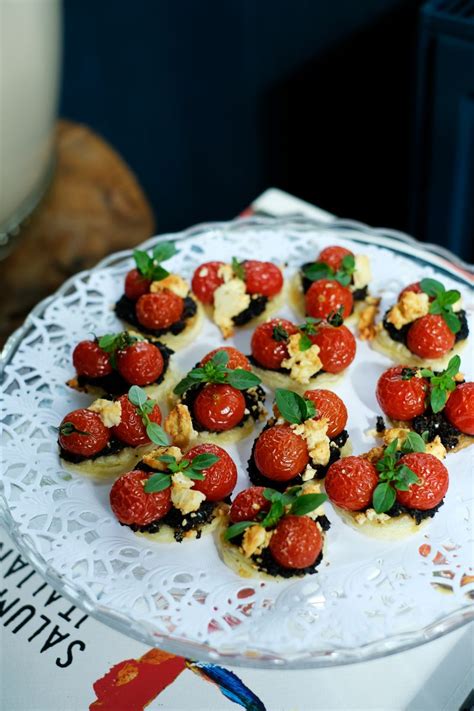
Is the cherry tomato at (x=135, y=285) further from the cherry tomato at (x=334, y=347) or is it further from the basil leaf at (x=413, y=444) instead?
the basil leaf at (x=413, y=444)

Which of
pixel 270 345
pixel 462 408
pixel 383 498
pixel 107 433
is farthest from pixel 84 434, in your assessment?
pixel 462 408

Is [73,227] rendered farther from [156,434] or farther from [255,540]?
[255,540]

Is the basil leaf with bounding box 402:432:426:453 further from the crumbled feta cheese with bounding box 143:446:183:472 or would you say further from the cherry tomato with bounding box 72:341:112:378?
the cherry tomato with bounding box 72:341:112:378

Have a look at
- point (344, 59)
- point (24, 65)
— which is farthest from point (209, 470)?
point (344, 59)

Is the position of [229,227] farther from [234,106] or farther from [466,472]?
[234,106]

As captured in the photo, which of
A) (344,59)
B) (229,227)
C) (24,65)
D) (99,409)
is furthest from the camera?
(344,59)

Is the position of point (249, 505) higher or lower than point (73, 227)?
higher

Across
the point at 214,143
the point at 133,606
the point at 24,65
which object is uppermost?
the point at 24,65

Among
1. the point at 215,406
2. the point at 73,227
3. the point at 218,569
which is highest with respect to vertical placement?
the point at 215,406
